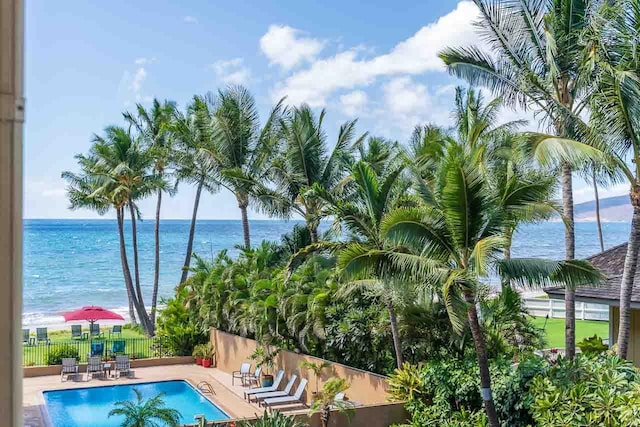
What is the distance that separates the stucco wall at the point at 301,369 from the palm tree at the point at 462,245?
3576mm

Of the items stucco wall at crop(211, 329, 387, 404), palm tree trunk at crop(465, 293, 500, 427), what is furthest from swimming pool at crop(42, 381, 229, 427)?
palm tree trunk at crop(465, 293, 500, 427)

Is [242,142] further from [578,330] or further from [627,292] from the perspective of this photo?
[627,292]

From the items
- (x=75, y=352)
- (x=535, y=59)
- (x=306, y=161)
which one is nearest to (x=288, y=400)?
(x=306, y=161)

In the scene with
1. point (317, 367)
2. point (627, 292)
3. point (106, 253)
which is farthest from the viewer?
point (106, 253)

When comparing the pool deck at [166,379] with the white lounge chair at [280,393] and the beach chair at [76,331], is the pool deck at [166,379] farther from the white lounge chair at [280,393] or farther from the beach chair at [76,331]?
the beach chair at [76,331]

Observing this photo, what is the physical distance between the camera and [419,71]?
78500 millimetres

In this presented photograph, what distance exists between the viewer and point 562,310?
29547mm

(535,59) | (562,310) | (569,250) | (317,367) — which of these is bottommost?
(562,310)

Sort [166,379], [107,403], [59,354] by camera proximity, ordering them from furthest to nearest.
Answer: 1. [59,354]
2. [166,379]
3. [107,403]

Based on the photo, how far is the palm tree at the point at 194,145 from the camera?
943 inches

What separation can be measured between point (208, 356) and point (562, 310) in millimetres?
17382

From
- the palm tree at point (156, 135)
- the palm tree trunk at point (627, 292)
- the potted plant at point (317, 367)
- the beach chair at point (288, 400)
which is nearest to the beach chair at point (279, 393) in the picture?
the beach chair at point (288, 400)

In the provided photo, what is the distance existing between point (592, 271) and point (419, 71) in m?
72.0

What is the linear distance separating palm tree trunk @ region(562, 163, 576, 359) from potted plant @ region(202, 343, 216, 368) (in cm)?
1120
